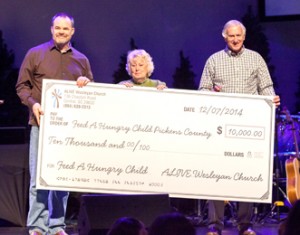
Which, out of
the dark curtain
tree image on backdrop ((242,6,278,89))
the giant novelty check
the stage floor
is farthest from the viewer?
tree image on backdrop ((242,6,278,89))

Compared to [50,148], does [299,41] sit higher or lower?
higher

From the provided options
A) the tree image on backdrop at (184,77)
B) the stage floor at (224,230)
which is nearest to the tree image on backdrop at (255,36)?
the tree image on backdrop at (184,77)

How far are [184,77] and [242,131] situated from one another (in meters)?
3.16

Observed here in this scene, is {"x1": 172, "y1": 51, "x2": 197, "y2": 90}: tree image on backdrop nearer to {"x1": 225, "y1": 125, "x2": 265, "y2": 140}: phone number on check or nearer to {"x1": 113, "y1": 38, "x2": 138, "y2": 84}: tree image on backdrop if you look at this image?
{"x1": 113, "y1": 38, "x2": 138, "y2": 84}: tree image on backdrop

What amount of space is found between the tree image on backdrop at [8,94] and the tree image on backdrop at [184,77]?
1951 mm

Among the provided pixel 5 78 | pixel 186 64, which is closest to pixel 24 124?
pixel 5 78

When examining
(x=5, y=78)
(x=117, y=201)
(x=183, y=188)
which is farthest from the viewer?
(x=5, y=78)

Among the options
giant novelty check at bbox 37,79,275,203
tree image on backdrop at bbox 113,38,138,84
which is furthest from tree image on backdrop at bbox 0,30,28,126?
giant novelty check at bbox 37,79,275,203

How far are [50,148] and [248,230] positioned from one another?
1740 mm

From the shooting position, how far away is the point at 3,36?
27.1 feet

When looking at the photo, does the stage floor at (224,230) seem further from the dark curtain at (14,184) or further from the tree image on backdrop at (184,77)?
the tree image on backdrop at (184,77)

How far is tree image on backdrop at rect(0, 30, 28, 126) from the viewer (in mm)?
8031

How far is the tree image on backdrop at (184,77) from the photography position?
27.0 feet

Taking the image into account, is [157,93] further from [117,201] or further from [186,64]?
[186,64]
